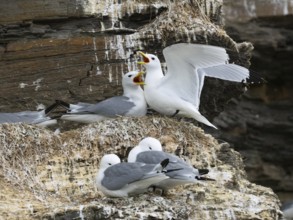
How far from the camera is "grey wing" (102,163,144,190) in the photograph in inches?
416

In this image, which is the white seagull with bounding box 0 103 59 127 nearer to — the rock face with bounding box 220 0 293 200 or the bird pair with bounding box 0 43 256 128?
the bird pair with bounding box 0 43 256 128

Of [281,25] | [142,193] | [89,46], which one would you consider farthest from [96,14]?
[281,25]

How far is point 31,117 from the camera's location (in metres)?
12.5

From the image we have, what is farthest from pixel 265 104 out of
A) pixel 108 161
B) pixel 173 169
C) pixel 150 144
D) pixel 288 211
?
pixel 173 169

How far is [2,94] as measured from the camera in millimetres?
13305

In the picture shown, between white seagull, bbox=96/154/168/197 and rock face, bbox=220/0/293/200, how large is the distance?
8.17 metres

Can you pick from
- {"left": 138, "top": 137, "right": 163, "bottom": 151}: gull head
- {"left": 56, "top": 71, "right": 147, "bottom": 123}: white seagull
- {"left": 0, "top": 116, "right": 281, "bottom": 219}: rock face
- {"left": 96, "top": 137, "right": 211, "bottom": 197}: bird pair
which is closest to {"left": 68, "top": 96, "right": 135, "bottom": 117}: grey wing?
{"left": 56, "top": 71, "right": 147, "bottom": 123}: white seagull

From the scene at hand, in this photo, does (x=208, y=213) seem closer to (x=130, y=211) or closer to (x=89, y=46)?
(x=130, y=211)

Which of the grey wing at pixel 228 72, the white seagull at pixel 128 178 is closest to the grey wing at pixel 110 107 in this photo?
the grey wing at pixel 228 72

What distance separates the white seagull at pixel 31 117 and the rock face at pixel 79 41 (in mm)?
770

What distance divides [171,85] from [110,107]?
0.73m

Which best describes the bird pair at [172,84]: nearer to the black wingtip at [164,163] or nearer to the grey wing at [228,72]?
the grey wing at [228,72]

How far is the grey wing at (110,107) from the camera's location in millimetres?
12453

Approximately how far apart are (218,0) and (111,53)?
1.45 meters
